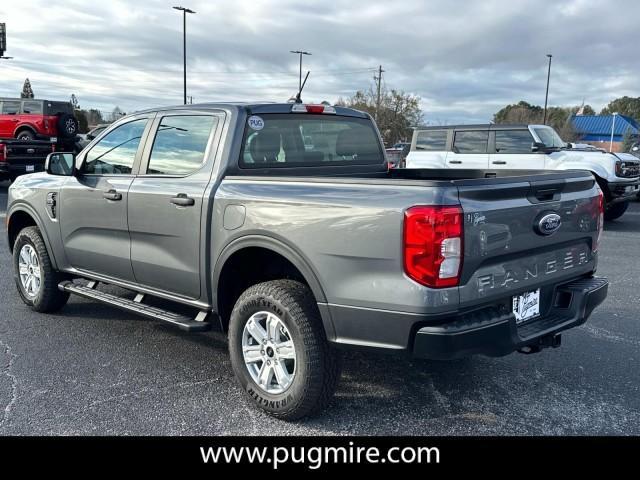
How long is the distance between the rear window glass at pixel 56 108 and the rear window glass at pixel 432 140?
53.9 feet

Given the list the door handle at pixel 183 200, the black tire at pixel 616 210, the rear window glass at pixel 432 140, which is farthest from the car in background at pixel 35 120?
the door handle at pixel 183 200

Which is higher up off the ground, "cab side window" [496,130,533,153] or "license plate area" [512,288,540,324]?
"cab side window" [496,130,533,153]

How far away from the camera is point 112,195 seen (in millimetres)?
4445

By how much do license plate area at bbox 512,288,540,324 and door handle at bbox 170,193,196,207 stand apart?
1992 mm

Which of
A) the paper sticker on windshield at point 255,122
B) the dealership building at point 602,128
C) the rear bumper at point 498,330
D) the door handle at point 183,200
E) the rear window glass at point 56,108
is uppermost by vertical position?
the dealership building at point 602,128

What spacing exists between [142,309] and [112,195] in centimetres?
88

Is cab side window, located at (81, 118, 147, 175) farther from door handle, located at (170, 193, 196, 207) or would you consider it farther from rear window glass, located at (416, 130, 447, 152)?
rear window glass, located at (416, 130, 447, 152)

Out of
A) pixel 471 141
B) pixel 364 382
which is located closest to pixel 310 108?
pixel 364 382

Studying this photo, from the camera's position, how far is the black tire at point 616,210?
11875 millimetres

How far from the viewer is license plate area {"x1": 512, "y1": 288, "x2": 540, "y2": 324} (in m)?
3.25

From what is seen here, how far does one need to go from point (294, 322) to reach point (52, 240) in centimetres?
285

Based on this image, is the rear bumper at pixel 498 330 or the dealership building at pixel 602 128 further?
the dealership building at pixel 602 128

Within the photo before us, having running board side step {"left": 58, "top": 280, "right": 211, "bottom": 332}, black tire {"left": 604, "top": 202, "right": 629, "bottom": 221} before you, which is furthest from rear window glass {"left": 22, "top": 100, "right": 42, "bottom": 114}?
running board side step {"left": 58, "top": 280, "right": 211, "bottom": 332}
